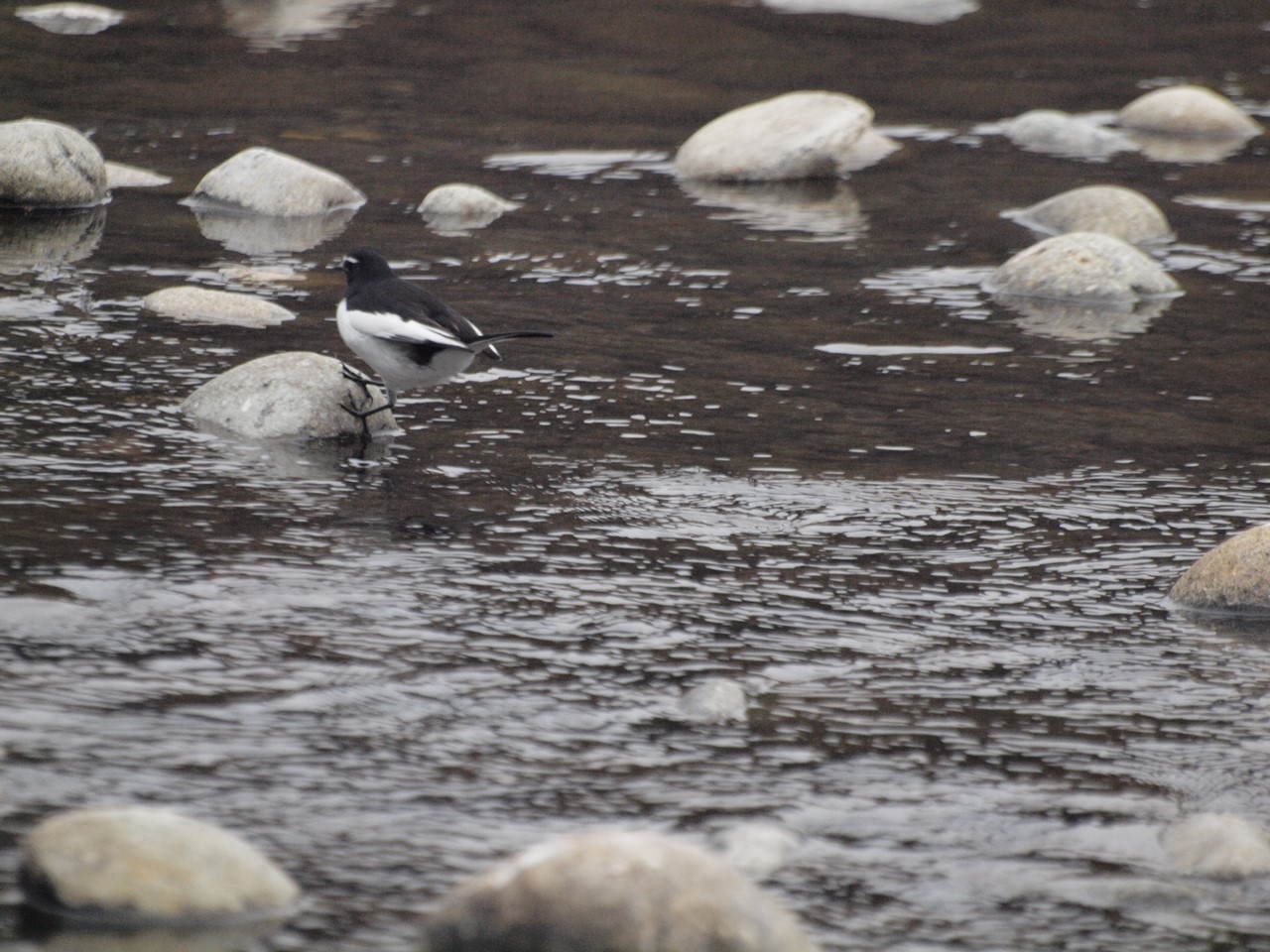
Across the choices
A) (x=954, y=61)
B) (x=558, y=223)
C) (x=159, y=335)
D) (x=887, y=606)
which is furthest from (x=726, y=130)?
(x=887, y=606)

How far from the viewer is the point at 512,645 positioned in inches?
232

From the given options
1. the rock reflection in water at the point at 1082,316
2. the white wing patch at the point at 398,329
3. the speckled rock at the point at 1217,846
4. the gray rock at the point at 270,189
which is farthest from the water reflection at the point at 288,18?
the speckled rock at the point at 1217,846

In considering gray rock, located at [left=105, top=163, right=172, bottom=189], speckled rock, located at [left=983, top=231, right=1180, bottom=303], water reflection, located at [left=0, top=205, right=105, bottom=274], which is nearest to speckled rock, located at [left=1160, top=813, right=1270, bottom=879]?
speckled rock, located at [left=983, top=231, right=1180, bottom=303]

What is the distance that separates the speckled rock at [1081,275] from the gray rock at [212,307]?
173 inches

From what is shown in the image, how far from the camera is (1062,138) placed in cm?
1562

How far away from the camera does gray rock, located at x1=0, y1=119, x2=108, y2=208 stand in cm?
1242

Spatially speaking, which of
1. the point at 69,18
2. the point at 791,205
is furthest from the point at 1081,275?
the point at 69,18

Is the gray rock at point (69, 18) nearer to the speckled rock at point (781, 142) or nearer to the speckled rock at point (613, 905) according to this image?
the speckled rock at point (781, 142)

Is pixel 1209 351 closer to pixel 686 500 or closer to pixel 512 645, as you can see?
pixel 686 500

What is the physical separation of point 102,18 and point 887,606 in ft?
50.9

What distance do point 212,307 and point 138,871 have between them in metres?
6.27

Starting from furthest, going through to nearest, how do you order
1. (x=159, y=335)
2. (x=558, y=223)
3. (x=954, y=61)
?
(x=954, y=61) < (x=558, y=223) < (x=159, y=335)

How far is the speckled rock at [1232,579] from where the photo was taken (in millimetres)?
6395

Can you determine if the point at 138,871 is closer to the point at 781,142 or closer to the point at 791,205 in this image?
the point at 791,205
